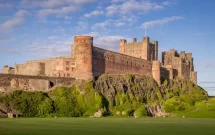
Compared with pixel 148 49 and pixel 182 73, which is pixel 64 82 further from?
pixel 182 73

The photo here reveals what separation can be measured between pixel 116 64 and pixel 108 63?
341cm

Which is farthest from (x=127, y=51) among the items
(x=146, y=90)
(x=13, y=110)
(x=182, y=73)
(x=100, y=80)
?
(x=13, y=110)

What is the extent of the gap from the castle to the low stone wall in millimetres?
4354

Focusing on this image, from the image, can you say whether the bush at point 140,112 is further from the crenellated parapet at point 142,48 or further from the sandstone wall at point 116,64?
the crenellated parapet at point 142,48

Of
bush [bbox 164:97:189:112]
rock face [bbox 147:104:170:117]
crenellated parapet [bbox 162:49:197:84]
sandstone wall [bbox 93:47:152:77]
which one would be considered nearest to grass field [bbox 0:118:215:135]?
rock face [bbox 147:104:170:117]

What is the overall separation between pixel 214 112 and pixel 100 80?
19.9 metres

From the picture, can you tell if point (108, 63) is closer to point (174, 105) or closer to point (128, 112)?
point (174, 105)

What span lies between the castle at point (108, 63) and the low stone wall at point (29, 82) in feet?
14.3

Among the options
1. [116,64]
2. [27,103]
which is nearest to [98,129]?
[27,103]

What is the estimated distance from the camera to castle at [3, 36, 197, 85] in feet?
223

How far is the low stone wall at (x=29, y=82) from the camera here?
5724cm

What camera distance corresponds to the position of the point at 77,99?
62219 mm

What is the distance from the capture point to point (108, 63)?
3004 inches

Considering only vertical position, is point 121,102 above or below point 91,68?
below
